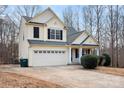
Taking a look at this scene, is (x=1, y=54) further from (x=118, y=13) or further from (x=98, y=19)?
(x=118, y=13)

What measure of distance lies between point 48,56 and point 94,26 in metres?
10.5

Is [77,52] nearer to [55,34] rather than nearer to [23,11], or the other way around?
[55,34]

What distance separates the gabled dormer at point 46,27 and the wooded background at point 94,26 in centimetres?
479

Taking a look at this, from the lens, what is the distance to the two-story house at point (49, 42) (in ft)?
65.9

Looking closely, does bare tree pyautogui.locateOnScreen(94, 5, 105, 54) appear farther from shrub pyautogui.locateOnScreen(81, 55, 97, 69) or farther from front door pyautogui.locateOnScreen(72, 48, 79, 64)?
shrub pyautogui.locateOnScreen(81, 55, 97, 69)

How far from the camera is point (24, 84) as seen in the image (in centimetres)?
1041

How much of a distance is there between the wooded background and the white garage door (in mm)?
6561

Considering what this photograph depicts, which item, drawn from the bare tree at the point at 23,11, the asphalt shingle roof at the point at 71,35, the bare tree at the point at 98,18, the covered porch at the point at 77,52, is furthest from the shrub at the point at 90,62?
the bare tree at the point at 23,11

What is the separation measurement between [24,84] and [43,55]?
992 cm

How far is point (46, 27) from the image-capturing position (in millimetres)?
21312

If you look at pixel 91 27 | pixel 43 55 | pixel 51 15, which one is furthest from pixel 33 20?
pixel 91 27

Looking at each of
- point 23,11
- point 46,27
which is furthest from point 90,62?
point 23,11

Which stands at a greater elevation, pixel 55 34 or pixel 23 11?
pixel 23 11

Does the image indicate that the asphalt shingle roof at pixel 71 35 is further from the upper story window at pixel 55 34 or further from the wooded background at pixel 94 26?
the wooded background at pixel 94 26
